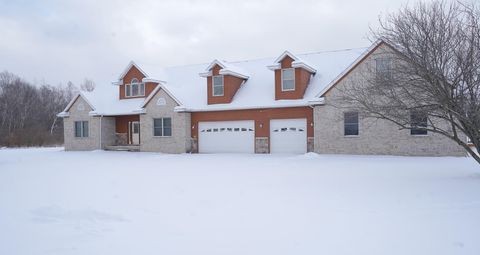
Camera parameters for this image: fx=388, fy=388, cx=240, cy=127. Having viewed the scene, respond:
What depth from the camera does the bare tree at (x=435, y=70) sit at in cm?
1066

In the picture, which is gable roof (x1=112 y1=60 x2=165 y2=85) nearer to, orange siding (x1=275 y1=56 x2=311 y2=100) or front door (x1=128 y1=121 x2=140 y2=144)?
front door (x1=128 y1=121 x2=140 y2=144)

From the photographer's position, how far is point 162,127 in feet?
86.3

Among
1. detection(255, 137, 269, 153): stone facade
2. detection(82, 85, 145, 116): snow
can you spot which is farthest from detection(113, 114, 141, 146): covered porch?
detection(255, 137, 269, 153): stone facade

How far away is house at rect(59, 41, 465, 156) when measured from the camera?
20125 millimetres

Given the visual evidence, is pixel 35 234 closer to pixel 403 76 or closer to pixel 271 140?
pixel 403 76

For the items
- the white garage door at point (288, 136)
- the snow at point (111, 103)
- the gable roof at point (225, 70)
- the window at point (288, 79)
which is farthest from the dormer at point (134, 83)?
the white garage door at point (288, 136)

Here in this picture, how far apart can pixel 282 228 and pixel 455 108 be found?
720 centimetres

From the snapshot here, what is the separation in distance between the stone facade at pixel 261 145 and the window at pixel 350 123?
492 cm

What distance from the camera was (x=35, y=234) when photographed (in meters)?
6.32

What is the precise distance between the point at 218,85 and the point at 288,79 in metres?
4.79

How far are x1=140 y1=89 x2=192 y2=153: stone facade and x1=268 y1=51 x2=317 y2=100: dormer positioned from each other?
659cm

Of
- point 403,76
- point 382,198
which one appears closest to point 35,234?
point 382,198

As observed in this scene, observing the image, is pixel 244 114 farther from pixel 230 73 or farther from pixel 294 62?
pixel 294 62

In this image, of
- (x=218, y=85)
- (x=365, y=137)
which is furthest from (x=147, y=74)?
(x=365, y=137)
